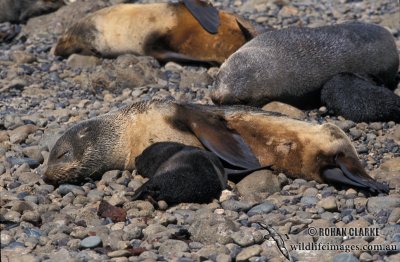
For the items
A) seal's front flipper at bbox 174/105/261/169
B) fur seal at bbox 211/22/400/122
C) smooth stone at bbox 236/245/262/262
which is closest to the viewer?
smooth stone at bbox 236/245/262/262

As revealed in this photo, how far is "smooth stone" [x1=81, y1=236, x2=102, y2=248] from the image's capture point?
218 inches

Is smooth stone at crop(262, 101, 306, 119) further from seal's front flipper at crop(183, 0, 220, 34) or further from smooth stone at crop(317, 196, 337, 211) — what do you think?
smooth stone at crop(317, 196, 337, 211)

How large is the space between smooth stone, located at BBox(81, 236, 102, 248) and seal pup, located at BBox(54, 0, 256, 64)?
459cm

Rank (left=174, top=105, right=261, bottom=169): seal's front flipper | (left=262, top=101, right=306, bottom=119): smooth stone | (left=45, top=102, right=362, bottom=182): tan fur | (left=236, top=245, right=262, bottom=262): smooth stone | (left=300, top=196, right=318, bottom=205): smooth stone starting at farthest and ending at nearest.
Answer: (left=262, top=101, right=306, bottom=119): smooth stone
(left=45, top=102, right=362, bottom=182): tan fur
(left=174, top=105, right=261, bottom=169): seal's front flipper
(left=300, top=196, right=318, bottom=205): smooth stone
(left=236, top=245, right=262, bottom=262): smooth stone

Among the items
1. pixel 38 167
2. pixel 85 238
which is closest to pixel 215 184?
pixel 85 238

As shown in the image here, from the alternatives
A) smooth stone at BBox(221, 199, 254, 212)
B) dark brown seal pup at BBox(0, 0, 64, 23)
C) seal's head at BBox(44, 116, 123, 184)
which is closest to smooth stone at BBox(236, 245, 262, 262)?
smooth stone at BBox(221, 199, 254, 212)

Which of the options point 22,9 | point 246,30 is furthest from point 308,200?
point 22,9

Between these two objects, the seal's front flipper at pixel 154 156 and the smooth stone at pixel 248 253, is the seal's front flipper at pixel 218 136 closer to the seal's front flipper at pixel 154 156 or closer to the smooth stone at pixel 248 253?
the seal's front flipper at pixel 154 156

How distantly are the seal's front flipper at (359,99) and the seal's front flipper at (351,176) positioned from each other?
1436 millimetres

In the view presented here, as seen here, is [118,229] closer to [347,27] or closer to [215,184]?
[215,184]

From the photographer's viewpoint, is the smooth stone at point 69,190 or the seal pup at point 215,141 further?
the seal pup at point 215,141

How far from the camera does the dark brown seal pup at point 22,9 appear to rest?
12.4 metres

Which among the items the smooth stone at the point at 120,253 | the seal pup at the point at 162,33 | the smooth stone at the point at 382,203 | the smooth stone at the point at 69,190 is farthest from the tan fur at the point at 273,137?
the seal pup at the point at 162,33

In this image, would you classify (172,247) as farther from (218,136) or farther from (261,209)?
(218,136)
